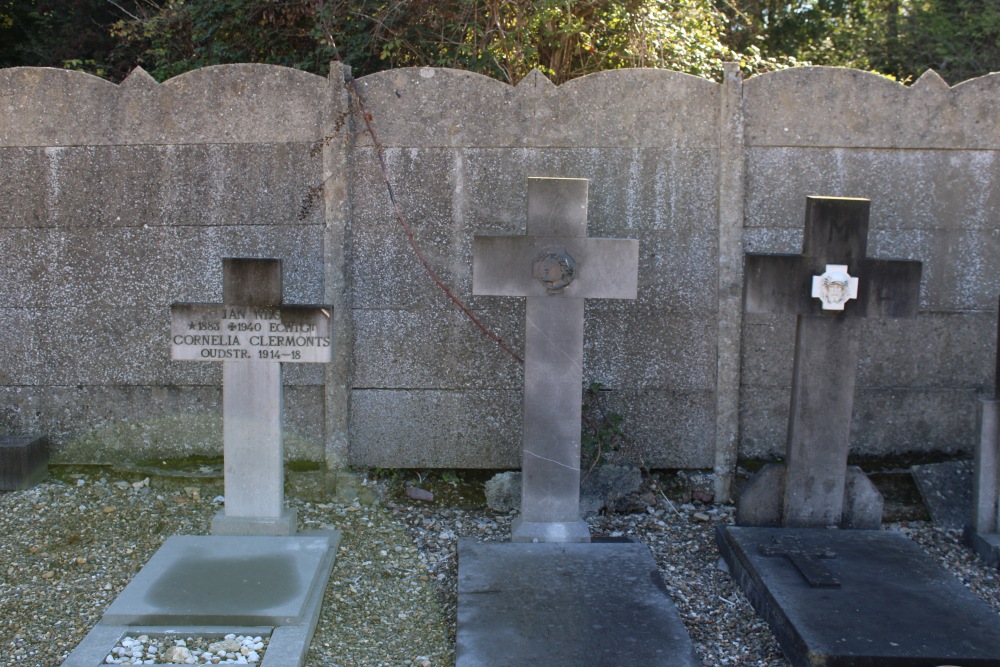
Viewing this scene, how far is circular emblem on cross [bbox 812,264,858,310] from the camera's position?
4.64 m

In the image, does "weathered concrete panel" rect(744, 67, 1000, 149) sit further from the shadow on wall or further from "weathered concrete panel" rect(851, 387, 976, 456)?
the shadow on wall

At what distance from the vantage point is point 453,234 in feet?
17.5

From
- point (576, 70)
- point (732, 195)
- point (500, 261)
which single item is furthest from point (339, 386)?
point (576, 70)

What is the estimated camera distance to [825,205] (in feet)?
15.3

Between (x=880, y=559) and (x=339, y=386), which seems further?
(x=339, y=386)

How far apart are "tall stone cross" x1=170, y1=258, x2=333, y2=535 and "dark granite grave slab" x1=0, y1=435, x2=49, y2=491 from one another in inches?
54.0

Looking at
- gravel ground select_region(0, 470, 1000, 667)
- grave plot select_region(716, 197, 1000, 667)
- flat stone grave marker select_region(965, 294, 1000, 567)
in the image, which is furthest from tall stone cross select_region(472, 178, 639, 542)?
flat stone grave marker select_region(965, 294, 1000, 567)

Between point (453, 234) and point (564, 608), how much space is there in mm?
2242

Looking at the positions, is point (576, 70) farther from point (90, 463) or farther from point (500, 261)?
point (90, 463)

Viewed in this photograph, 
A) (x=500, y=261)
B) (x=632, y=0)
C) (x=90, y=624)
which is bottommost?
(x=90, y=624)

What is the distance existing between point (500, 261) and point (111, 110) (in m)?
2.43

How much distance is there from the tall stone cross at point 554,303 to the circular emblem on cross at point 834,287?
906 millimetres

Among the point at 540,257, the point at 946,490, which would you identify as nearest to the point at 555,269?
the point at 540,257

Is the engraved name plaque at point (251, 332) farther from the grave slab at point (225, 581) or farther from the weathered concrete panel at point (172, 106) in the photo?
the weathered concrete panel at point (172, 106)
